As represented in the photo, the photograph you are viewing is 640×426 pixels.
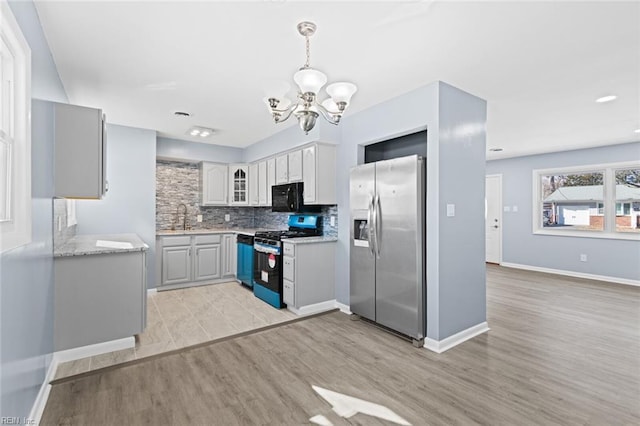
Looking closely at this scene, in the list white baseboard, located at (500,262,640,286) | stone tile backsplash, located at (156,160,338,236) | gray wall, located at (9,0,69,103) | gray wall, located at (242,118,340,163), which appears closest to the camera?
gray wall, located at (9,0,69,103)

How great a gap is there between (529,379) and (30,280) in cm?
344

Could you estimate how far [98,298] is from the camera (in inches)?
109

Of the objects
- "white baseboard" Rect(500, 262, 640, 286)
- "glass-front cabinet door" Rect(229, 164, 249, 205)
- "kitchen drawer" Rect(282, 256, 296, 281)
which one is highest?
"glass-front cabinet door" Rect(229, 164, 249, 205)

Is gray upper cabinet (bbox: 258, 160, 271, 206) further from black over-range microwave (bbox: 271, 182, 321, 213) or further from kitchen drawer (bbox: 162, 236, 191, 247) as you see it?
kitchen drawer (bbox: 162, 236, 191, 247)

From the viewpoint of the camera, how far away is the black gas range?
4090 mm

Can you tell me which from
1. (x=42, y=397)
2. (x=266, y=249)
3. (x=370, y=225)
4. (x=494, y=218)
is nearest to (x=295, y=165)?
(x=266, y=249)

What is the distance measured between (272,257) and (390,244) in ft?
5.43

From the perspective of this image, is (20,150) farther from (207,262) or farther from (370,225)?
(207,262)

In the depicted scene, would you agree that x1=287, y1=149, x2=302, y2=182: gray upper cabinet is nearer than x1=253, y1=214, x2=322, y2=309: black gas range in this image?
No

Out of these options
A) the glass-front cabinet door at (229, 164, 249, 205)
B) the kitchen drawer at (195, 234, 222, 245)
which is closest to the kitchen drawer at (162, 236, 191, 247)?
the kitchen drawer at (195, 234, 222, 245)

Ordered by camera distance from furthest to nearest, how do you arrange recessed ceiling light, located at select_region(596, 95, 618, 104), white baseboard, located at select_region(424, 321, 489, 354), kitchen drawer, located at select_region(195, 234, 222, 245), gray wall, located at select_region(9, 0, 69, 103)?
kitchen drawer, located at select_region(195, 234, 222, 245), recessed ceiling light, located at select_region(596, 95, 618, 104), white baseboard, located at select_region(424, 321, 489, 354), gray wall, located at select_region(9, 0, 69, 103)

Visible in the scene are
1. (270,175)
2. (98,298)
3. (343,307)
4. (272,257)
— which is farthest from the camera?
(270,175)

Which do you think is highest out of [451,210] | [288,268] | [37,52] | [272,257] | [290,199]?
[37,52]

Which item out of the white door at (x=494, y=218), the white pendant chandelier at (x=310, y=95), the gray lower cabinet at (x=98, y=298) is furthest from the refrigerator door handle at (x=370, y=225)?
the white door at (x=494, y=218)
